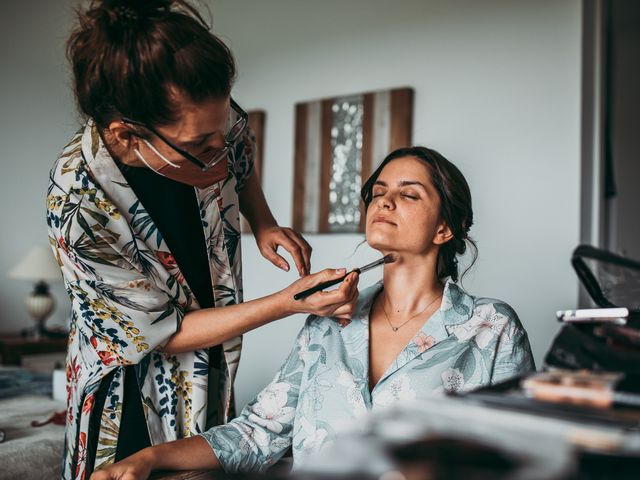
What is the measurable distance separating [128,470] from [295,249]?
1.95ft

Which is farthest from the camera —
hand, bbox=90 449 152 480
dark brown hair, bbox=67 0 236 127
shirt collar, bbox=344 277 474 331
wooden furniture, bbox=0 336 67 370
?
wooden furniture, bbox=0 336 67 370

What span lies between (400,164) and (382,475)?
1.23m

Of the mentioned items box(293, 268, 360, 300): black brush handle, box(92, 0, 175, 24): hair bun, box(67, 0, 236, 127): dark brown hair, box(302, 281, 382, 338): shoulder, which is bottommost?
box(302, 281, 382, 338): shoulder

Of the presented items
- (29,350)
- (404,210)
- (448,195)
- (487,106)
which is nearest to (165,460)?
(404,210)

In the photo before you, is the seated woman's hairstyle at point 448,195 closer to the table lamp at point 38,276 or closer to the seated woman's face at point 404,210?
the seated woman's face at point 404,210

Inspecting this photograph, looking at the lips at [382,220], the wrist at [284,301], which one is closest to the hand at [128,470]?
the wrist at [284,301]

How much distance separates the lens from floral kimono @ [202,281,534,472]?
1.36 m

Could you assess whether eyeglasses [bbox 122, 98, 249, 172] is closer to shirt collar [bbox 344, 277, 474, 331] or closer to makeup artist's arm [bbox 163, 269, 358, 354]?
makeup artist's arm [bbox 163, 269, 358, 354]

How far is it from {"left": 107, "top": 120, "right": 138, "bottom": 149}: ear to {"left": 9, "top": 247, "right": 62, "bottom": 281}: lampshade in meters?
2.81

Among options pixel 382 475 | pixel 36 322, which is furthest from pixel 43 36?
pixel 382 475

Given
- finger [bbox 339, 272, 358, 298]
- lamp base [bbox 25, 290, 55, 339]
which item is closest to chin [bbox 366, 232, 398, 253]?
finger [bbox 339, 272, 358, 298]

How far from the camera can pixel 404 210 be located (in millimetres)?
1542

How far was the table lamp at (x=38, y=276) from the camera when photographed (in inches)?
148

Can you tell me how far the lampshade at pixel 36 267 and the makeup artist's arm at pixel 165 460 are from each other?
276 centimetres
